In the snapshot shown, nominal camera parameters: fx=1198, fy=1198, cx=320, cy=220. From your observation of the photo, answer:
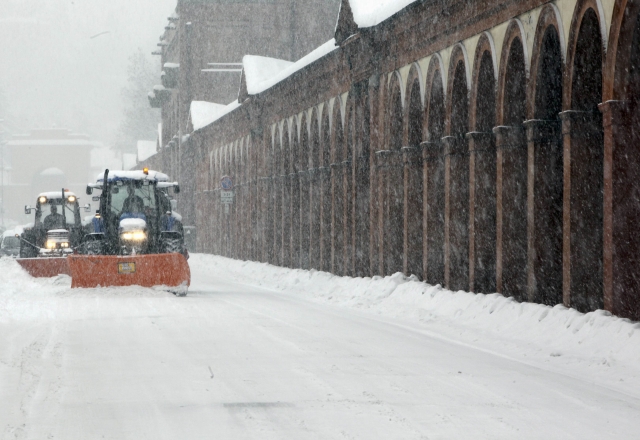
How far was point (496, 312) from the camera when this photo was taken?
1675cm

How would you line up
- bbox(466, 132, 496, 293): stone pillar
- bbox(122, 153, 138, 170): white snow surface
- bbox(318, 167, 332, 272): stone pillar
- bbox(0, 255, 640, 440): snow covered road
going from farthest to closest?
bbox(122, 153, 138, 170): white snow surface, bbox(318, 167, 332, 272): stone pillar, bbox(466, 132, 496, 293): stone pillar, bbox(0, 255, 640, 440): snow covered road

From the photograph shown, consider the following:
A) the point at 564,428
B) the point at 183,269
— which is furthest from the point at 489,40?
the point at 564,428

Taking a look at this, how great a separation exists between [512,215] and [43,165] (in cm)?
14034

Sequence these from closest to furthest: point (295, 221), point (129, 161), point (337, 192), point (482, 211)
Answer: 1. point (482, 211)
2. point (337, 192)
3. point (295, 221)
4. point (129, 161)

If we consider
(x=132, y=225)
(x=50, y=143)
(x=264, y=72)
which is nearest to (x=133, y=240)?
(x=132, y=225)

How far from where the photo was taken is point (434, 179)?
2303cm

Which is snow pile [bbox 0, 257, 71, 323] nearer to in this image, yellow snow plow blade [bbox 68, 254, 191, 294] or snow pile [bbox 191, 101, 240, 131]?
yellow snow plow blade [bbox 68, 254, 191, 294]

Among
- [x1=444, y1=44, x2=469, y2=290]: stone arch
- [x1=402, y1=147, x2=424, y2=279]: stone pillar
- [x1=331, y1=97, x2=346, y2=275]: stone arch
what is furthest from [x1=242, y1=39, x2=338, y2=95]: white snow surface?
[x1=444, y1=44, x2=469, y2=290]: stone arch

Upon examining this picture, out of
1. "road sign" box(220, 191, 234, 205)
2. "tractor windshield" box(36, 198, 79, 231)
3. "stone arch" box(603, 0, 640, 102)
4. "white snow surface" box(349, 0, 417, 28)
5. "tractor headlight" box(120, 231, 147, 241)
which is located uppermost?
"white snow surface" box(349, 0, 417, 28)

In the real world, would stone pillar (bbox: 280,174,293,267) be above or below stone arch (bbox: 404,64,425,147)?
below

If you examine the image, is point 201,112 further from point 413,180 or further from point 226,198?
point 413,180

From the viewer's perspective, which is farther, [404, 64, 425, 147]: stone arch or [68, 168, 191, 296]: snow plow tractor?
[404, 64, 425, 147]: stone arch

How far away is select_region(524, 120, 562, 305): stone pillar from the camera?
17312 millimetres

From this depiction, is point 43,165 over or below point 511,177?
over
